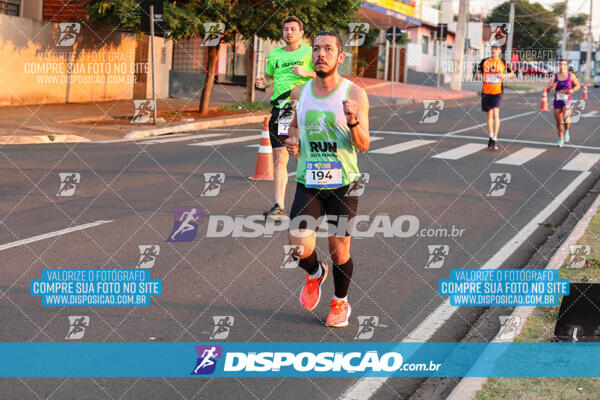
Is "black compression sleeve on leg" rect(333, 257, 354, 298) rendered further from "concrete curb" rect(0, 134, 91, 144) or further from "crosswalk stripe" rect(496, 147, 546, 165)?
"concrete curb" rect(0, 134, 91, 144)

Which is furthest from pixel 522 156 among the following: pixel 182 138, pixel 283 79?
pixel 283 79

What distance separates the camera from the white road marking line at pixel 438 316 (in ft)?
15.6

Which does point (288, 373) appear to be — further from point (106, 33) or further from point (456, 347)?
point (106, 33)

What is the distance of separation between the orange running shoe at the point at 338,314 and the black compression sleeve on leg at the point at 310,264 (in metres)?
0.28

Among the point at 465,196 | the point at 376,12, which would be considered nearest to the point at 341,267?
the point at 465,196

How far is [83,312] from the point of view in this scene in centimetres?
593

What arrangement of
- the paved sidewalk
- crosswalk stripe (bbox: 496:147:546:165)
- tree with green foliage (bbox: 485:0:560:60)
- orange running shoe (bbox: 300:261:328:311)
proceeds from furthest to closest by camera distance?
1. tree with green foliage (bbox: 485:0:560:60)
2. the paved sidewalk
3. crosswalk stripe (bbox: 496:147:546:165)
4. orange running shoe (bbox: 300:261:328:311)

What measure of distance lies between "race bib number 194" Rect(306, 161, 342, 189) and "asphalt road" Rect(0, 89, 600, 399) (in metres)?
1.00

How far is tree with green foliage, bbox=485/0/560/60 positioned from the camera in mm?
93625

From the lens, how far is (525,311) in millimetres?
6059

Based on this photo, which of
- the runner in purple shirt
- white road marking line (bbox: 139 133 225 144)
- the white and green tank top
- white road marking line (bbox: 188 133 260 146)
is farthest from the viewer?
the runner in purple shirt

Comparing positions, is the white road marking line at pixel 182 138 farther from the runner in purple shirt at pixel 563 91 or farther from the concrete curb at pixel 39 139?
the runner in purple shirt at pixel 563 91

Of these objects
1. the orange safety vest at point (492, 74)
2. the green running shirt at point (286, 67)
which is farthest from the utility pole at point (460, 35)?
the green running shirt at point (286, 67)

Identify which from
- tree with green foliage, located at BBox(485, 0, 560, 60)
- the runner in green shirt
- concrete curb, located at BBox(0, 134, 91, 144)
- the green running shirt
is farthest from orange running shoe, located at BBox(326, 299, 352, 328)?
tree with green foliage, located at BBox(485, 0, 560, 60)
